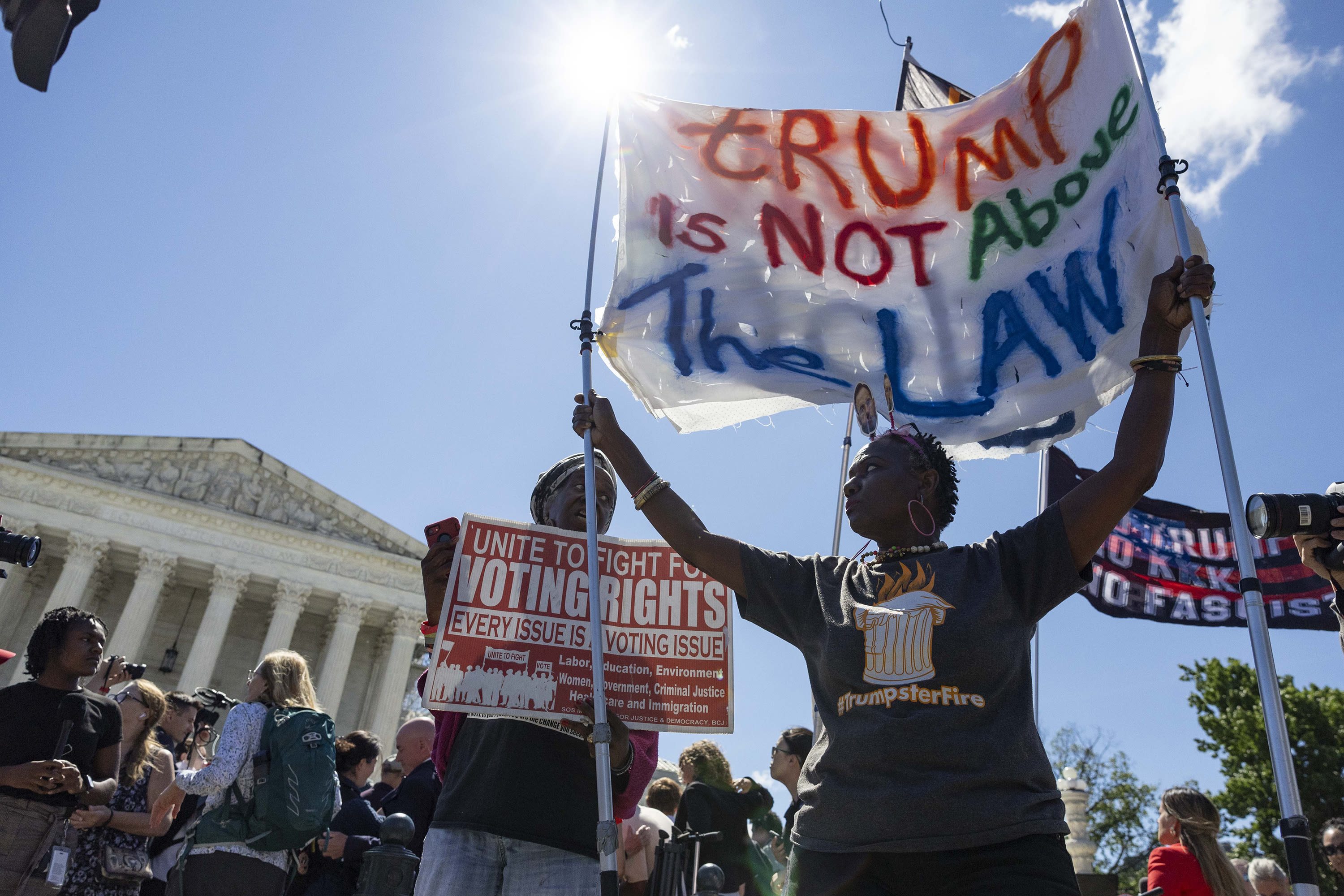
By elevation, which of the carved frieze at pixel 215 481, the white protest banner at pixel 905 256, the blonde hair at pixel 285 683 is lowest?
the blonde hair at pixel 285 683

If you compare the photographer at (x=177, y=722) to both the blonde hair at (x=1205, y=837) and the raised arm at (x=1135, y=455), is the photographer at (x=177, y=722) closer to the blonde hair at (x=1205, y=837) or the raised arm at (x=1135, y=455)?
the raised arm at (x=1135, y=455)

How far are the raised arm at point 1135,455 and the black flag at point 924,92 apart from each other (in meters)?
3.16

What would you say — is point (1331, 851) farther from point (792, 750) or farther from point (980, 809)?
point (980, 809)

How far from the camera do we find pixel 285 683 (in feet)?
15.3

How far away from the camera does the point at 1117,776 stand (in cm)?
3922

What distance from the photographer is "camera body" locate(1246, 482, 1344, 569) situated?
2.12m

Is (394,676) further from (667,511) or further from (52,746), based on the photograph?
(667,511)

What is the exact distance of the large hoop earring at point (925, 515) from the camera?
2572 mm

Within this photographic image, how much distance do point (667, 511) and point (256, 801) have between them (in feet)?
9.15

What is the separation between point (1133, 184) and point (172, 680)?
3919cm

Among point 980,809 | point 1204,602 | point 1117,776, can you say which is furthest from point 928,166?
point 1117,776

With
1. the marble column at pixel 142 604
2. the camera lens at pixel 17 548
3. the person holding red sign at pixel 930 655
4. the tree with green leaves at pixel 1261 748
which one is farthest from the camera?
the marble column at pixel 142 604

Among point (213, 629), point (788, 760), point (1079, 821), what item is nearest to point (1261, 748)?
point (1079, 821)

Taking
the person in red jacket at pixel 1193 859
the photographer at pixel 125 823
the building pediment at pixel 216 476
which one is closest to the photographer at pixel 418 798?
the photographer at pixel 125 823
